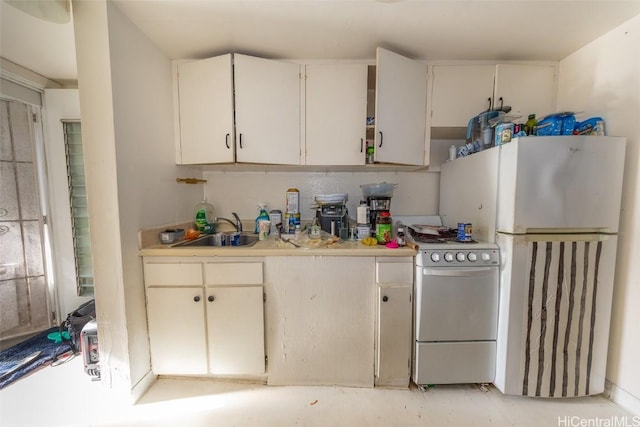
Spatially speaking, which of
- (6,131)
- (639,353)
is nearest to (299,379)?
(639,353)

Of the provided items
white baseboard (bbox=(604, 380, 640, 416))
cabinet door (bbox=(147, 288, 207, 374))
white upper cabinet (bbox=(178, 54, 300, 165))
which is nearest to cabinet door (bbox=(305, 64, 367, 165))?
white upper cabinet (bbox=(178, 54, 300, 165))

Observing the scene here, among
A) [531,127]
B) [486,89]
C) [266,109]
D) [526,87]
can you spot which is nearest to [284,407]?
[266,109]

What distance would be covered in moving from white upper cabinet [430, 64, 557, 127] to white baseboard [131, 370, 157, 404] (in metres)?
2.59

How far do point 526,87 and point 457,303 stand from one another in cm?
164

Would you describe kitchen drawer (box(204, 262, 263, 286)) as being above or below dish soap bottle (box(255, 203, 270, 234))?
below

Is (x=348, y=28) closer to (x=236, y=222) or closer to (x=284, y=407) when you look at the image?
(x=236, y=222)

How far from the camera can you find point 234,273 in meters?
1.38

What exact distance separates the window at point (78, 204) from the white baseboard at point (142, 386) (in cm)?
124

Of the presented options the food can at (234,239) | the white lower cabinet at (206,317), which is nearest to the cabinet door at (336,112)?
the food can at (234,239)

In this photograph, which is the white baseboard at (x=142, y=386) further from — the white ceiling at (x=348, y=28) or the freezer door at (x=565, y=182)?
the freezer door at (x=565, y=182)

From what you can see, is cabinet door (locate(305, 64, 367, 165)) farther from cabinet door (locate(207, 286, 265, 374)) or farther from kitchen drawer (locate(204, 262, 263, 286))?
cabinet door (locate(207, 286, 265, 374))

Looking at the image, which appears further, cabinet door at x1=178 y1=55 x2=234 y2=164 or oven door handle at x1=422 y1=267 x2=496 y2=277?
cabinet door at x1=178 y1=55 x2=234 y2=164

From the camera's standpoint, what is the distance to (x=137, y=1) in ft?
3.85

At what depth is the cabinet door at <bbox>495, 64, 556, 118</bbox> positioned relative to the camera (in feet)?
5.41
